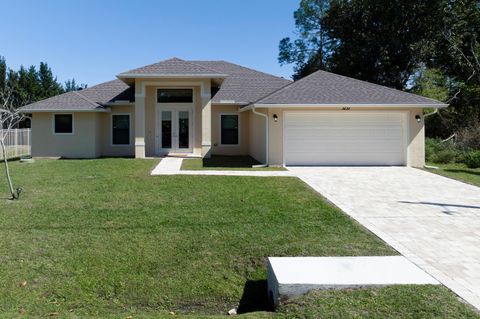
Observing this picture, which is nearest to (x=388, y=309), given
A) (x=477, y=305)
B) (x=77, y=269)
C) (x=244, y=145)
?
(x=477, y=305)

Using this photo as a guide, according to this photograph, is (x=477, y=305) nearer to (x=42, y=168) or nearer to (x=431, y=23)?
(x=42, y=168)

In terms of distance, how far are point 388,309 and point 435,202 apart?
6.56 metres

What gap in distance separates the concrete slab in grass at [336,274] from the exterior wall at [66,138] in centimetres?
1853

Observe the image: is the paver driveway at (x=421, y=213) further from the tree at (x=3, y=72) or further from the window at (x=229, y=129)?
the tree at (x=3, y=72)

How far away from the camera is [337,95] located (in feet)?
57.9

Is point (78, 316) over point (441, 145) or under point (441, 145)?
under

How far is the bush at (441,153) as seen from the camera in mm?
19883

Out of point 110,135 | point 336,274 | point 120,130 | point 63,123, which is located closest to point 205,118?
point 120,130

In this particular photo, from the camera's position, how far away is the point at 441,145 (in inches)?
872

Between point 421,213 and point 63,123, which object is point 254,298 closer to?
point 421,213

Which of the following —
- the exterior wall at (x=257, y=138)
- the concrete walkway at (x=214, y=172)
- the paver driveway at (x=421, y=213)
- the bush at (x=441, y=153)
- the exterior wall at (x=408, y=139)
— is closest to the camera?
the paver driveway at (x=421, y=213)

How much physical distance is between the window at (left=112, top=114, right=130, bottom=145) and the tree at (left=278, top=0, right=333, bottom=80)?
2365 centimetres

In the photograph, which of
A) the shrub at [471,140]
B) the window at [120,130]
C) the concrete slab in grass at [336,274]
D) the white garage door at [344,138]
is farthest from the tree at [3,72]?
the concrete slab in grass at [336,274]

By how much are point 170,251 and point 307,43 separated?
40581mm
